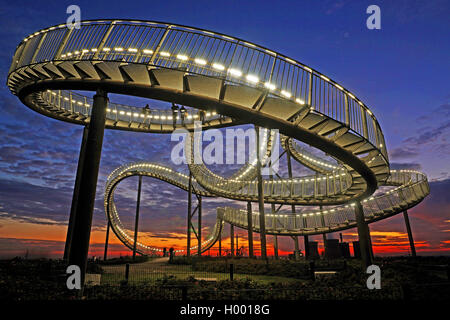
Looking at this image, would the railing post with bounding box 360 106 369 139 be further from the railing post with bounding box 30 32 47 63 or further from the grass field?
the railing post with bounding box 30 32 47 63

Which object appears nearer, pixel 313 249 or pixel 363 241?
pixel 363 241

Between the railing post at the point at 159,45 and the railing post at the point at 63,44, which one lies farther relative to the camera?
the railing post at the point at 63,44

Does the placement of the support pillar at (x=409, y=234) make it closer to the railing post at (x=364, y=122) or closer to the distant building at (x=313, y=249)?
the distant building at (x=313, y=249)

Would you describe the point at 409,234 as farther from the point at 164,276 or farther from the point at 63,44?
the point at 63,44

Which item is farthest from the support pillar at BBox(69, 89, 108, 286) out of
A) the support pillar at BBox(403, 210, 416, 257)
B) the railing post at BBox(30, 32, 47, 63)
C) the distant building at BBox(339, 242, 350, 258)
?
the distant building at BBox(339, 242, 350, 258)

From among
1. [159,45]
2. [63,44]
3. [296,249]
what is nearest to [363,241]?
[296,249]

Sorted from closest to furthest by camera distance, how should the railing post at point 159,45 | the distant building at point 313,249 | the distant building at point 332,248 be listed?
1. the railing post at point 159,45
2. the distant building at point 332,248
3. the distant building at point 313,249

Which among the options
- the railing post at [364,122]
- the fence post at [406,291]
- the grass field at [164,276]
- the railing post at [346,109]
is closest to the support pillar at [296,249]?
the grass field at [164,276]

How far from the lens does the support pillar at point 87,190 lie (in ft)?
23.5

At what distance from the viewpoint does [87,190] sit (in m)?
7.69

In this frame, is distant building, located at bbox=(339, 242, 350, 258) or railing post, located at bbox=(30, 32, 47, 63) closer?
railing post, located at bbox=(30, 32, 47, 63)

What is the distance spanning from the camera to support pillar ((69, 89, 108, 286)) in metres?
7.17

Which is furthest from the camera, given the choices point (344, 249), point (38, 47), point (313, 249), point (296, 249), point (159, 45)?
point (296, 249)
